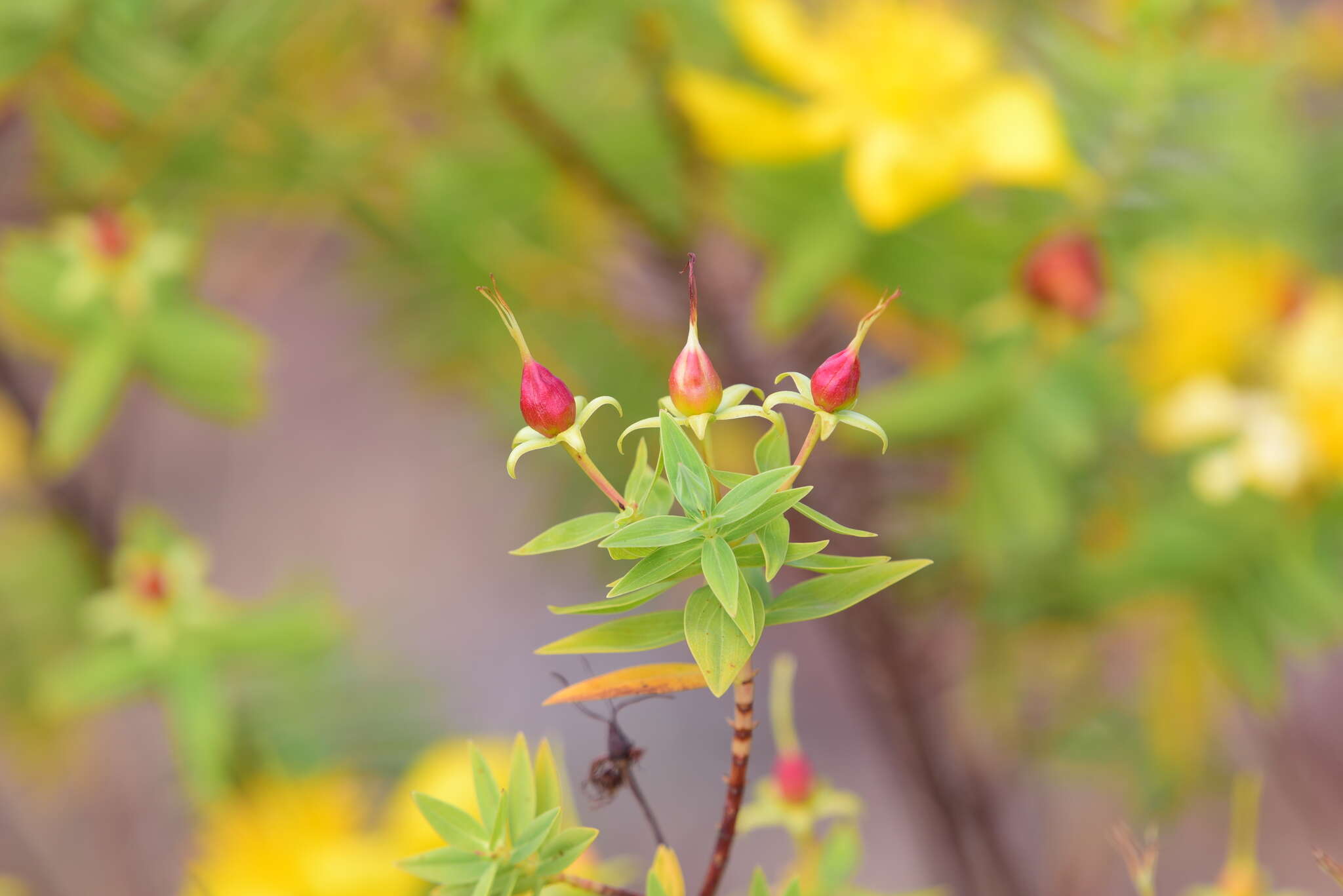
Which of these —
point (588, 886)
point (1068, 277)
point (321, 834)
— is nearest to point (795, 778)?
point (588, 886)

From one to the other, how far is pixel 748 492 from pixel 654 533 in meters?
0.02

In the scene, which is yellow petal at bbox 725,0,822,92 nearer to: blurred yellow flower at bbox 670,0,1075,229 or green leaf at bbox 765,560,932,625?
blurred yellow flower at bbox 670,0,1075,229

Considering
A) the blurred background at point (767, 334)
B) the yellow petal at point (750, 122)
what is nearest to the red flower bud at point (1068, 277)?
the blurred background at point (767, 334)

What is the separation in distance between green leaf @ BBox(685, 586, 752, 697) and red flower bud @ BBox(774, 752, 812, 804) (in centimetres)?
9

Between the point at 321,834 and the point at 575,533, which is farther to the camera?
the point at 321,834

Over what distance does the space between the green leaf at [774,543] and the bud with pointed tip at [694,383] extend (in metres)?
0.02

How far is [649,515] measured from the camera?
190 millimetres

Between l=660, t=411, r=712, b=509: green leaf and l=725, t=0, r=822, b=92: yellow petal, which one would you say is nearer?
l=660, t=411, r=712, b=509: green leaf

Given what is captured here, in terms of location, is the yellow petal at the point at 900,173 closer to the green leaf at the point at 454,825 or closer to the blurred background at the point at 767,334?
the blurred background at the point at 767,334

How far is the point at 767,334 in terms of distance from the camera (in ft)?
1.80

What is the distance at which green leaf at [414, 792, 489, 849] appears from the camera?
195 millimetres

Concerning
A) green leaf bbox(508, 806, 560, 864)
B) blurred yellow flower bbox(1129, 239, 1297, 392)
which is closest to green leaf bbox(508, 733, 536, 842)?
green leaf bbox(508, 806, 560, 864)

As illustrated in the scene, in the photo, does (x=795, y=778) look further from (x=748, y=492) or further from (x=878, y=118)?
→ (x=878, y=118)

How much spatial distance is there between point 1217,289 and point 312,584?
22.5 inches
